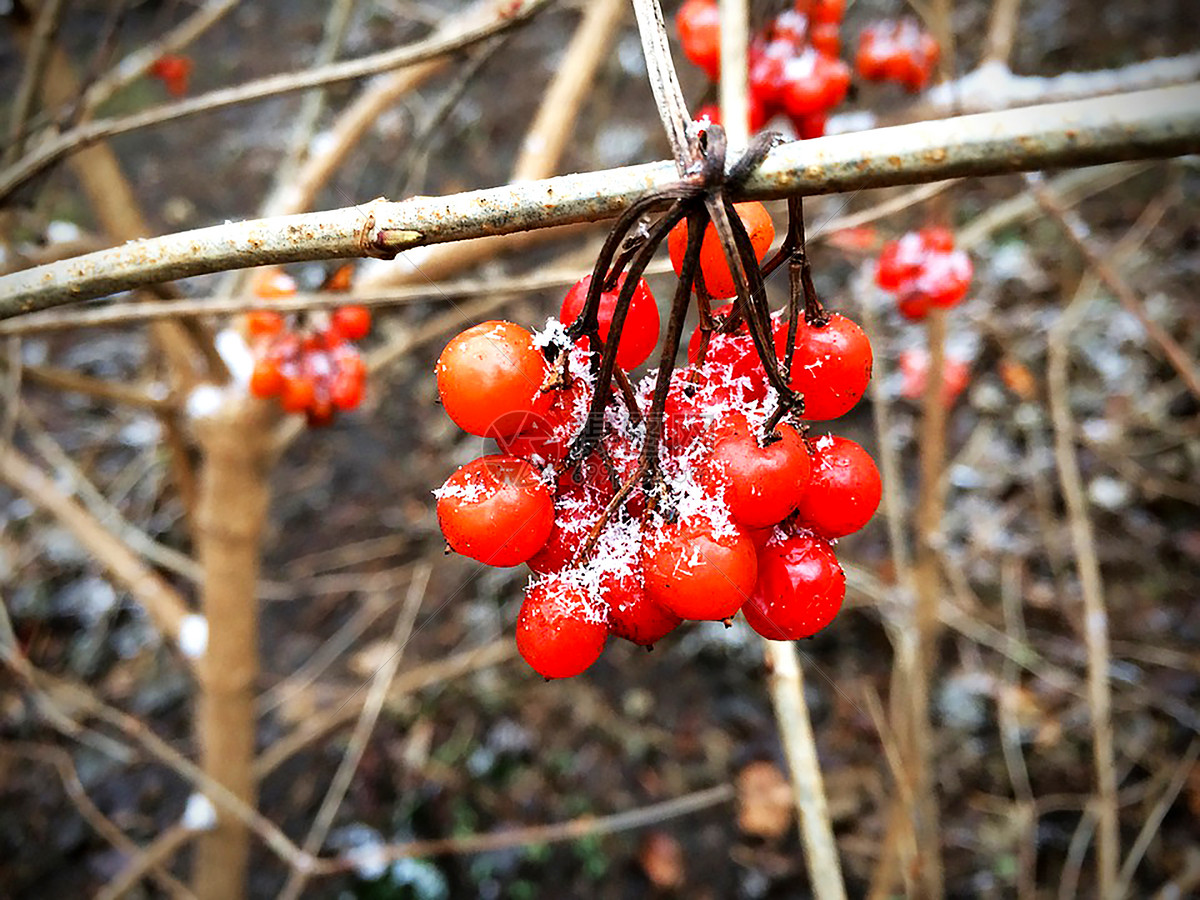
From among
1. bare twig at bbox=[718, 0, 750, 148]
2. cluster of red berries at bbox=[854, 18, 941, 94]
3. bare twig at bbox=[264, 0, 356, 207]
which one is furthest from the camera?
cluster of red berries at bbox=[854, 18, 941, 94]

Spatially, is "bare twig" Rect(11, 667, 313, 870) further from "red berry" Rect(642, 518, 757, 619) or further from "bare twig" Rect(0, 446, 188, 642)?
"red berry" Rect(642, 518, 757, 619)

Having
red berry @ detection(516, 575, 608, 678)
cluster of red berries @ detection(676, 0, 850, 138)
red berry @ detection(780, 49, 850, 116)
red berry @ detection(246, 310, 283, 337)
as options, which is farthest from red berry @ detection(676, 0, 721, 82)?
red berry @ detection(516, 575, 608, 678)

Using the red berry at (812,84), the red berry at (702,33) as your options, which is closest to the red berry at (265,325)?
the red berry at (702,33)

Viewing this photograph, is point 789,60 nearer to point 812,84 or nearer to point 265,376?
point 812,84

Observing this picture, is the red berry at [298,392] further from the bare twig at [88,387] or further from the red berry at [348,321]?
the bare twig at [88,387]

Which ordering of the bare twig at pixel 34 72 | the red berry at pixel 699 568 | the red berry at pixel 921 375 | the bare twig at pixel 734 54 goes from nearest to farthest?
the red berry at pixel 699 568 < the bare twig at pixel 734 54 < the bare twig at pixel 34 72 < the red berry at pixel 921 375

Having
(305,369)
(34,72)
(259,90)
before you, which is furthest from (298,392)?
(34,72)

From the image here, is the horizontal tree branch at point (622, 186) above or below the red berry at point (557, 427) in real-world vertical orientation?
above

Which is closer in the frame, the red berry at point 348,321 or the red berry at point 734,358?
the red berry at point 734,358
